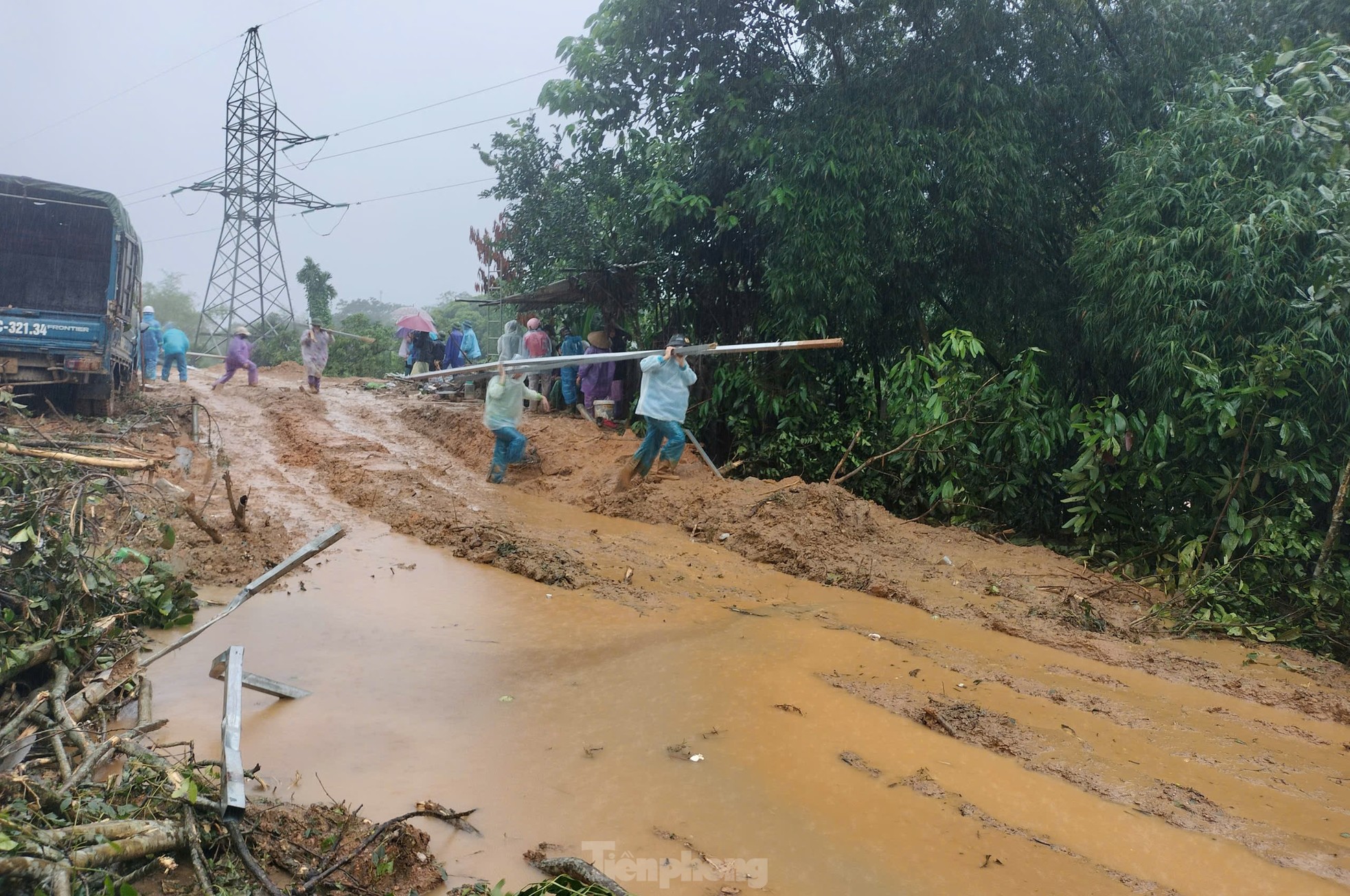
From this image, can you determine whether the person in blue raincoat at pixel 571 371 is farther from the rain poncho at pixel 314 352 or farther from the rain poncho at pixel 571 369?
the rain poncho at pixel 314 352

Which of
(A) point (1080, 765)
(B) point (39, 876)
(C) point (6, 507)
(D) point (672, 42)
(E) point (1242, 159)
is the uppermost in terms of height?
(D) point (672, 42)

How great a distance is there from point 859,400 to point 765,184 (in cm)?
283

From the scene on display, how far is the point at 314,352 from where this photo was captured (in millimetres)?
15602

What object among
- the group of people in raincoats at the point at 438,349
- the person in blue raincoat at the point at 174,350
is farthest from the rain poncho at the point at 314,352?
the person in blue raincoat at the point at 174,350

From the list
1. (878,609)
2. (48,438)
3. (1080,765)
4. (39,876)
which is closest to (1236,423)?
(878,609)

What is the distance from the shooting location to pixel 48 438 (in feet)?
23.8

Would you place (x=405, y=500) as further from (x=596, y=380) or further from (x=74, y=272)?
(x=74, y=272)

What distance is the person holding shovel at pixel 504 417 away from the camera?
997 cm

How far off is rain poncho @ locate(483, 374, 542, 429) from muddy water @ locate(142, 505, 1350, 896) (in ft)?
12.8

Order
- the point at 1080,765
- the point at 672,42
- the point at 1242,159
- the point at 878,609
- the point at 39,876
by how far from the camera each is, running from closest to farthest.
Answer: the point at 39,876
the point at 1080,765
the point at 878,609
the point at 1242,159
the point at 672,42

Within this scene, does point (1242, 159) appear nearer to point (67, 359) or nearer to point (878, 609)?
point (878, 609)

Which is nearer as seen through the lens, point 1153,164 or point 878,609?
point 878,609

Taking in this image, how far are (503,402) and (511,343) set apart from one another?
5081 millimetres

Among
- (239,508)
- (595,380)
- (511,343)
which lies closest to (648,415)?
(239,508)
